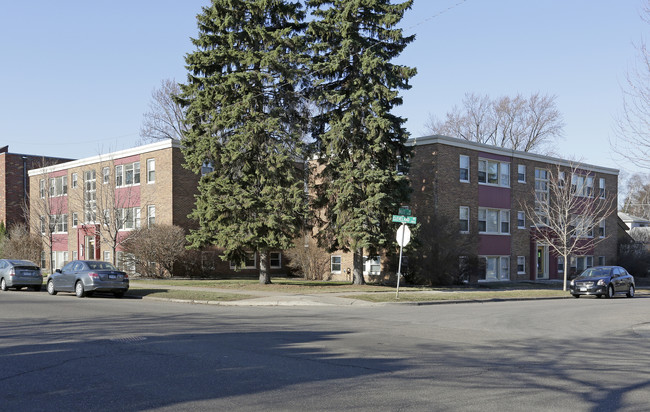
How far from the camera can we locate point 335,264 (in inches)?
1597

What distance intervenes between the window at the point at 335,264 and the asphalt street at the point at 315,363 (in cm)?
2304

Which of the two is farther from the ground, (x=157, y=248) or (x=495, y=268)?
(x=157, y=248)

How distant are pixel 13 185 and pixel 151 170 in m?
23.5

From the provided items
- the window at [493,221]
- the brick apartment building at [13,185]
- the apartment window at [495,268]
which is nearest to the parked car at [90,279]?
the apartment window at [495,268]

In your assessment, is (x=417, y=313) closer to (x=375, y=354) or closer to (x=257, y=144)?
(x=375, y=354)

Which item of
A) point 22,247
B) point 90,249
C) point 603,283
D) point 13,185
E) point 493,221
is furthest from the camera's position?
point 13,185

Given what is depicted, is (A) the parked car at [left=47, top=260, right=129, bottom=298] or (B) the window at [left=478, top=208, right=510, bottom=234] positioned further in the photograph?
(B) the window at [left=478, top=208, right=510, bottom=234]

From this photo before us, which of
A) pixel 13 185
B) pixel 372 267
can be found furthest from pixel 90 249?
pixel 372 267

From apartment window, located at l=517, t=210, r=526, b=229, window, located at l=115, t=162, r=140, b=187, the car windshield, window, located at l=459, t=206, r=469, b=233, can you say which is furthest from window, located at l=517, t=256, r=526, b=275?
window, located at l=115, t=162, r=140, b=187

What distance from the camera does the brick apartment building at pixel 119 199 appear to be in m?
39.5

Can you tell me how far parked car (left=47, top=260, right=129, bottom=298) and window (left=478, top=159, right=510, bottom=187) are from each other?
A: 23372mm

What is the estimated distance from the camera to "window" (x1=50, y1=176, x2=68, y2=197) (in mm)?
49938

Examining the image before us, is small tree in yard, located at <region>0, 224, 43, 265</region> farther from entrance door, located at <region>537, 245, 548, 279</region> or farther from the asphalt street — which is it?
entrance door, located at <region>537, 245, 548, 279</region>

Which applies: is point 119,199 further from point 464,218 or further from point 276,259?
point 464,218
